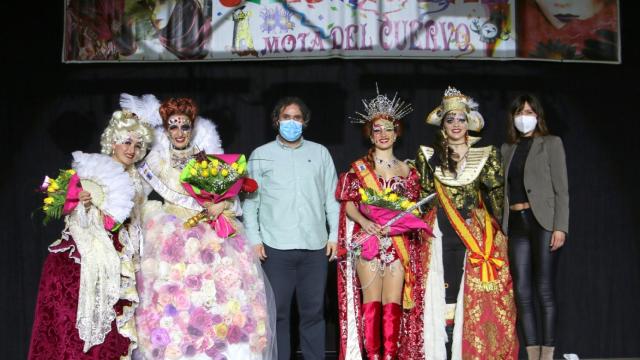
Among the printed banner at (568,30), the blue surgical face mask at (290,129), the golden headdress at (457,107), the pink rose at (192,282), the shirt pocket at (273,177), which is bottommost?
the pink rose at (192,282)

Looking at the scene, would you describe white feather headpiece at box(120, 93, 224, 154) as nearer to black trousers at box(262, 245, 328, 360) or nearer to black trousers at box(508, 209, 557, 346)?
black trousers at box(262, 245, 328, 360)

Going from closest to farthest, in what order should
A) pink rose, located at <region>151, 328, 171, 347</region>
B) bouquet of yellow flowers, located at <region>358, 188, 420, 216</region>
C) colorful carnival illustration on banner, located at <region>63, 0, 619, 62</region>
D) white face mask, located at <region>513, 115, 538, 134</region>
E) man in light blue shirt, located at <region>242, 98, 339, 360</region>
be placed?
1. pink rose, located at <region>151, 328, 171, 347</region>
2. bouquet of yellow flowers, located at <region>358, 188, 420, 216</region>
3. man in light blue shirt, located at <region>242, 98, 339, 360</region>
4. white face mask, located at <region>513, 115, 538, 134</region>
5. colorful carnival illustration on banner, located at <region>63, 0, 619, 62</region>

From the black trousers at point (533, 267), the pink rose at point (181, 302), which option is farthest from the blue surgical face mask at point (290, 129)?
the black trousers at point (533, 267)

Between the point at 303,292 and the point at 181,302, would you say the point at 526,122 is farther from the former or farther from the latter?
the point at 181,302

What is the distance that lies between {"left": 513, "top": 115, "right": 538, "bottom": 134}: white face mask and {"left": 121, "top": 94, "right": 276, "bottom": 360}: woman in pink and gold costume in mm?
1733

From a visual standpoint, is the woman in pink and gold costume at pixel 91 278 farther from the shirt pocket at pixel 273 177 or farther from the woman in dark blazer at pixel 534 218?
the woman in dark blazer at pixel 534 218

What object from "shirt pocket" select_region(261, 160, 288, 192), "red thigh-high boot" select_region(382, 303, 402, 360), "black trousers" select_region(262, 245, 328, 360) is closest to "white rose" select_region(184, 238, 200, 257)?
"black trousers" select_region(262, 245, 328, 360)

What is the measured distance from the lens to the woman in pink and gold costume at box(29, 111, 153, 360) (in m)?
4.02

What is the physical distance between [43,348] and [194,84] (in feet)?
7.52

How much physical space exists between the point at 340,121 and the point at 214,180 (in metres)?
1.53

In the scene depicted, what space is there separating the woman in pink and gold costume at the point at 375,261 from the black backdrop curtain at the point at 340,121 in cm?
96

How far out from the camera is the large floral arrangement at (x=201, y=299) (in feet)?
13.6

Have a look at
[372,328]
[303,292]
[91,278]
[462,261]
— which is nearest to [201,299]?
[91,278]

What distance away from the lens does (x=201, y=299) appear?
4.20 metres
